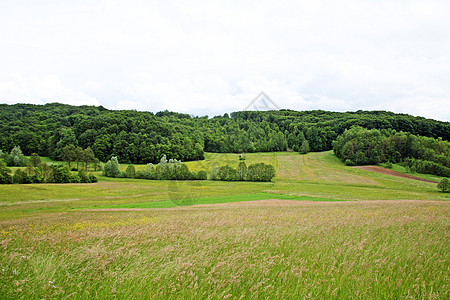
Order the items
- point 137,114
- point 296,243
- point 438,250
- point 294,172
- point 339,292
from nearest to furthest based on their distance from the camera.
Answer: point 339,292 < point 438,250 < point 296,243 < point 294,172 < point 137,114

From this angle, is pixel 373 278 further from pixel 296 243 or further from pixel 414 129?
pixel 414 129

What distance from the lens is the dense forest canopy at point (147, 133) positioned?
90375 mm

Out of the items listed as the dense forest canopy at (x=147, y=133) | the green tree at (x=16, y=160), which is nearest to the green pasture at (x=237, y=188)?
the dense forest canopy at (x=147, y=133)

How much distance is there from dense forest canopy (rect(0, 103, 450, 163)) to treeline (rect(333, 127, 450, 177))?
74.1 ft

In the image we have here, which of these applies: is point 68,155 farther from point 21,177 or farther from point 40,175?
point 21,177

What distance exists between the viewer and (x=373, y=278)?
13.7 feet

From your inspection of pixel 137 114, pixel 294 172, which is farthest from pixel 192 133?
pixel 294 172

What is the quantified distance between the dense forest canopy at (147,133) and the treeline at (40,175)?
33.0 m

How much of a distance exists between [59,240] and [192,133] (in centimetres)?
10697

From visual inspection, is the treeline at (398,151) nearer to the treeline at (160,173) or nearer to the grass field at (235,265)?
the treeline at (160,173)

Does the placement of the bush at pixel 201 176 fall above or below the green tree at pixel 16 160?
below

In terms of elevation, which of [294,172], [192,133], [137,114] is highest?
[137,114]

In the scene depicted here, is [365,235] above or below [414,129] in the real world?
below

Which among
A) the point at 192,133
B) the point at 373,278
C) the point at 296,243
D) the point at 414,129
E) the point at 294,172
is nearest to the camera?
the point at 373,278
